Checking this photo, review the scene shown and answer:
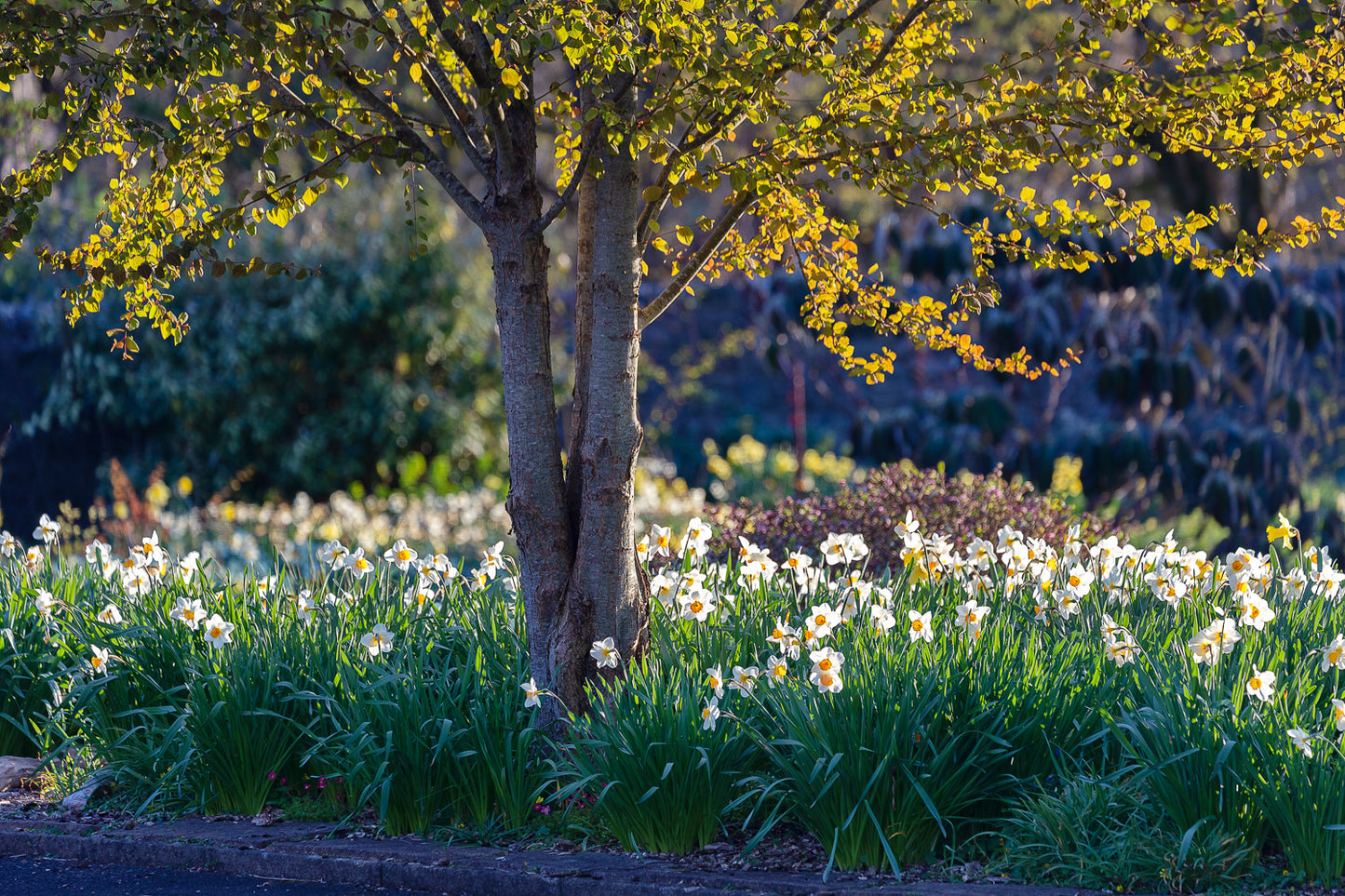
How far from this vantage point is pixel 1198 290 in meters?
8.17

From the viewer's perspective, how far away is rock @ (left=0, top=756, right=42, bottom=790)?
4801mm

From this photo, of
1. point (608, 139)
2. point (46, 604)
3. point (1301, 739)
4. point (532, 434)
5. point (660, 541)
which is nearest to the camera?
point (1301, 739)

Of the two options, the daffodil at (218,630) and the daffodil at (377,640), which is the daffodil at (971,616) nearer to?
the daffodil at (377,640)

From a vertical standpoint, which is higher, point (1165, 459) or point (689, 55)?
point (689, 55)

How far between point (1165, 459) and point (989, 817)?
5.16 m

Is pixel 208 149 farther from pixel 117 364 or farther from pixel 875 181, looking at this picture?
pixel 117 364

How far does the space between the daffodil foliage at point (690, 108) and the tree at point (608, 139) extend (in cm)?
1

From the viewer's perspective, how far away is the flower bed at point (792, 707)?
3414mm

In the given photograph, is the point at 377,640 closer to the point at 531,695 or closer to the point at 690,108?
the point at 531,695

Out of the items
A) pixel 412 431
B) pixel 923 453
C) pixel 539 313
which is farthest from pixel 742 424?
pixel 539 313

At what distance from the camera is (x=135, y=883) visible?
3.94 m

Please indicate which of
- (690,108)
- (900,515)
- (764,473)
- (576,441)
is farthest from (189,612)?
(764,473)

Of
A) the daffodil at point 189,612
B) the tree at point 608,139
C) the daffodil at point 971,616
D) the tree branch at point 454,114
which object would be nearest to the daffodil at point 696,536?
the tree at point 608,139

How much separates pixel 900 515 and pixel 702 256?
257 cm
